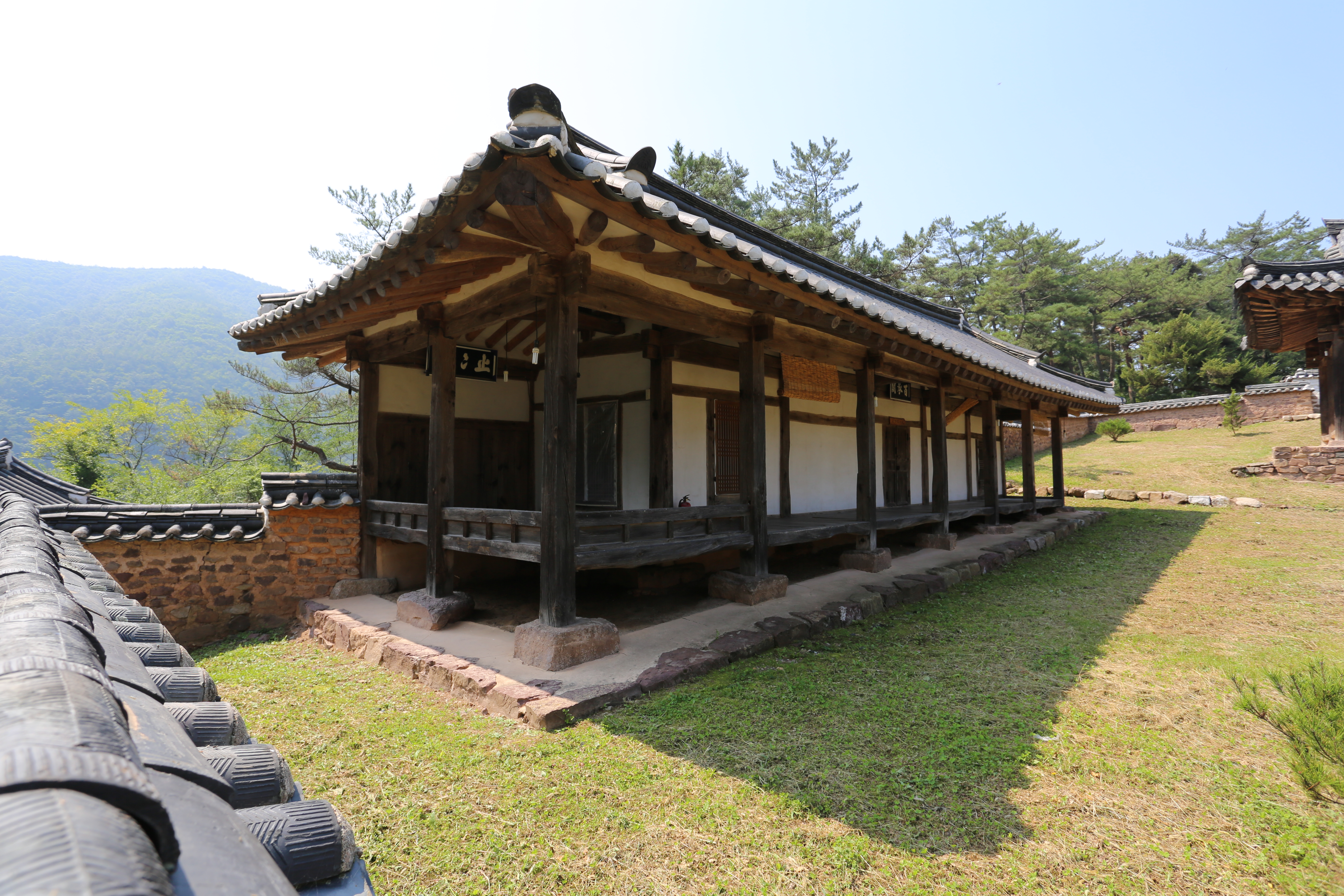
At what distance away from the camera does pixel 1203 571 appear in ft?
26.5

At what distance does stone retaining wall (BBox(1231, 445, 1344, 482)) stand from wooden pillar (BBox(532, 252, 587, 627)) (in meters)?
14.0

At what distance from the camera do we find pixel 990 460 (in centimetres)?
1123

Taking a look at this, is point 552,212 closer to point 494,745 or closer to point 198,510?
point 494,745

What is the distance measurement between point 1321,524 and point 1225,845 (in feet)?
37.8

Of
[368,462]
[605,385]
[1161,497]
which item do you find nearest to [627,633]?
[605,385]

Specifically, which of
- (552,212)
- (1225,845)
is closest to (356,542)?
(552,212)

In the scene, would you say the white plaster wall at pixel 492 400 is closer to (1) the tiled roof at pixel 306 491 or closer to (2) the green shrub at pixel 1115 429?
(1) the tiled roof at pixel 306 491

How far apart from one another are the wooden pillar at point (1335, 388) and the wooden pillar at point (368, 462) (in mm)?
13967

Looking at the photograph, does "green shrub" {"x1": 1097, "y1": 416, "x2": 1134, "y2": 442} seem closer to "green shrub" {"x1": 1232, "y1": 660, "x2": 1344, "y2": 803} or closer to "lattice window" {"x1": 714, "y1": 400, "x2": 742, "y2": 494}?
"lattice window" {"x1": 714, "y1": 400, "x2": 742, "y2": 494}

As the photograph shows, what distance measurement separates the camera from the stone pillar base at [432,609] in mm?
5801

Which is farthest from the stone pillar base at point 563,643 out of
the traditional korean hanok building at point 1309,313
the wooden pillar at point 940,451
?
the traditional korean hanok building at point 1309,313

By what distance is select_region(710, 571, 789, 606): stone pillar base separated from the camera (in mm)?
6281

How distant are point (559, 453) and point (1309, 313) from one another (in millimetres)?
11724

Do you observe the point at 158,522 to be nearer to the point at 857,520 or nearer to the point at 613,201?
the point at 613,201
